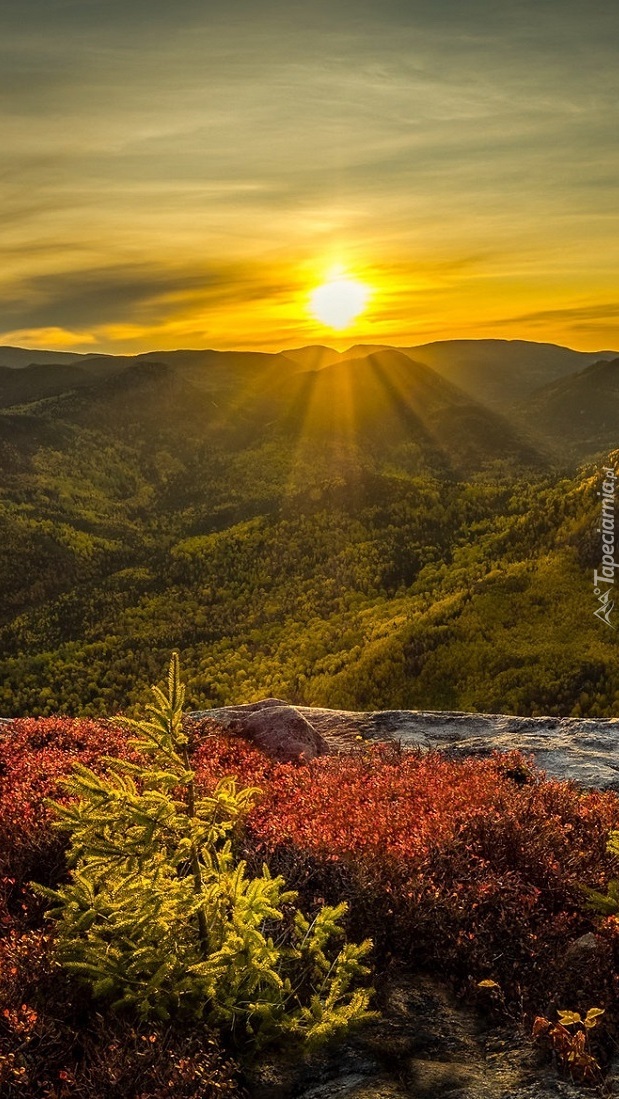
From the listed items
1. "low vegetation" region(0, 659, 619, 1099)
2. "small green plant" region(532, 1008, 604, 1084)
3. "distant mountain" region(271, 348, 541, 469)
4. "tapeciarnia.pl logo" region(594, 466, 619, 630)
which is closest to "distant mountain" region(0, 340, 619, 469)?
"distant mountain" region(271, 348, 541, 469)

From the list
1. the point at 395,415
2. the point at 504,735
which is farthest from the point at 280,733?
the point at 395,415

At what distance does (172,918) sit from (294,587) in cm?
4204

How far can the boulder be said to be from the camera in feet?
35.2

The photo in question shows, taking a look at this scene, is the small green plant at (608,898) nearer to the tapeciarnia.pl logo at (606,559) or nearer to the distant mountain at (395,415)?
the tapeciarnia.pl logo at (606,559)

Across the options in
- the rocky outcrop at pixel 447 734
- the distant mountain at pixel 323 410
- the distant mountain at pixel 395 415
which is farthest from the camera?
the distant mountain at pixel 395 415

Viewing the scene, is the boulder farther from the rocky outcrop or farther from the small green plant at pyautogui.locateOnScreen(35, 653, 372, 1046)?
the small green plant at pyautogui.locateOnScreen(35, 653, 372, 1046)

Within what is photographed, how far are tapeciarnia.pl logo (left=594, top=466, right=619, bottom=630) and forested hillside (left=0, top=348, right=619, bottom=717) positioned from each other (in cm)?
39

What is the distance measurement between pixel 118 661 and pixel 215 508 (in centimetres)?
5929

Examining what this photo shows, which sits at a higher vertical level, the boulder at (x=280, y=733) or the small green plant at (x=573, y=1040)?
the small green plant at (x=573, y=1040)

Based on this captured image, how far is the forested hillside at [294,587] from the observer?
27234 millimetres

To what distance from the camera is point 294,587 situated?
46.2 m

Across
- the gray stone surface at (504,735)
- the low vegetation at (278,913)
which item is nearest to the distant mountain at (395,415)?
the gray stone surface at (504,735)

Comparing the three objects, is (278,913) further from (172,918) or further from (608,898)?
(608,898)

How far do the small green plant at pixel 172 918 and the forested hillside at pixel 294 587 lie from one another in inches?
743
